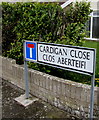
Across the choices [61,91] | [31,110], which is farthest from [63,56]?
[31,110]

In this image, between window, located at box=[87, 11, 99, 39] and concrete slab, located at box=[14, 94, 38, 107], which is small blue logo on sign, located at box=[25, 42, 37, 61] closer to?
concrete slab, located at box=[14, 94, 38, 107]

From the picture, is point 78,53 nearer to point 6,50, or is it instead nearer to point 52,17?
point 52,17

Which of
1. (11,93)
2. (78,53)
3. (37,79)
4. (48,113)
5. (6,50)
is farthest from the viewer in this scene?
(6,50)

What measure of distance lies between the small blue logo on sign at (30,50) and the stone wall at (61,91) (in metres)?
0.43

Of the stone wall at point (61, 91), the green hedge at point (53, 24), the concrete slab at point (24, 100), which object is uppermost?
the green hedge at point (53, 24)

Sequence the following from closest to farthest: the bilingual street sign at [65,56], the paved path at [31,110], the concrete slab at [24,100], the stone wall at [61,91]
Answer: the bilingual street sign at [65,56], the stone wall at [61,91], the paved path at [31,110], the concrete slab at [24,100]

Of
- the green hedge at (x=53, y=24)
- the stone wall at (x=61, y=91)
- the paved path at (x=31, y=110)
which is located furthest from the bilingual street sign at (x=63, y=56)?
the paved path at (x=31, y=110)

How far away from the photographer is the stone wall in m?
3.05

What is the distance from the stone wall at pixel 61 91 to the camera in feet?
10.0

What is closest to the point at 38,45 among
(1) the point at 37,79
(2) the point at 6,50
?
(1) the point at 37,79

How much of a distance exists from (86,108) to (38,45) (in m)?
1.56

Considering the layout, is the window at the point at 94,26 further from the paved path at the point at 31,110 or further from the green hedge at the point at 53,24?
the paved path at the point at 31,110

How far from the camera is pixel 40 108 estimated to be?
11.5ft

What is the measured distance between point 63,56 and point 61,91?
0.79 metres
